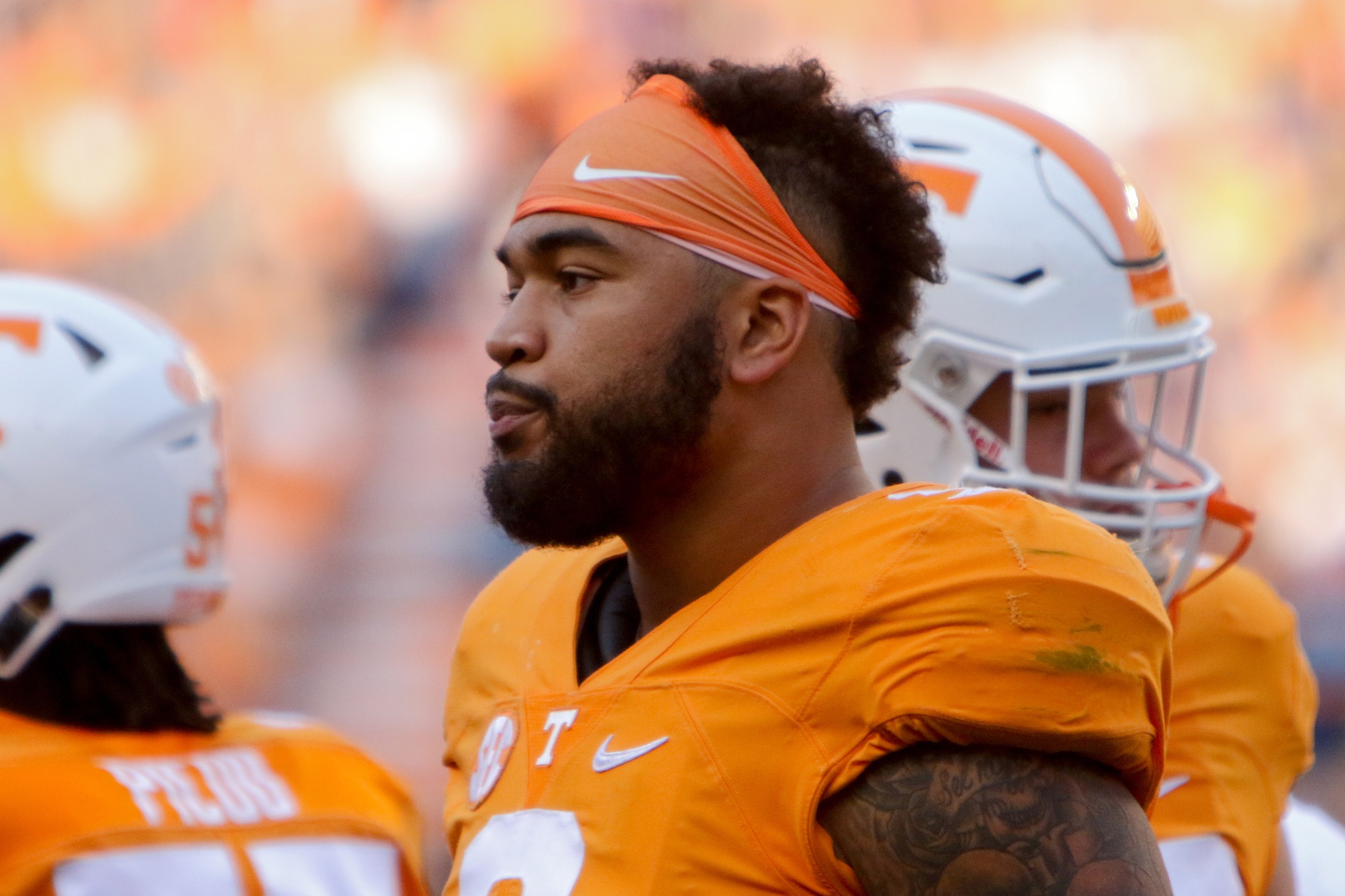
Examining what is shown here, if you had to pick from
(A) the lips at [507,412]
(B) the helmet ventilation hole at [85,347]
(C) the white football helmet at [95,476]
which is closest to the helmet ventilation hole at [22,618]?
(C) the white football helmet at [95,476]

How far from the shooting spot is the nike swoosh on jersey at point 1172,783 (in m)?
2.09

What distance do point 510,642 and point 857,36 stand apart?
8764 millimetres

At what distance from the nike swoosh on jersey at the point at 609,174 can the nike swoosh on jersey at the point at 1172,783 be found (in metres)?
1.09

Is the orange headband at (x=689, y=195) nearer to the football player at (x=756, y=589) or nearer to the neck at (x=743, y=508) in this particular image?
the football player at (x=756, y=589)

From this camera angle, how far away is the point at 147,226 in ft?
28.6

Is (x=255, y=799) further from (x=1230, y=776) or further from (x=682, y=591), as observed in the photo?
(x=1230, y=776)

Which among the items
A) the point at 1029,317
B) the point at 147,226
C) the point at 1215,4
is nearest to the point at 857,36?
the point at 1215,4

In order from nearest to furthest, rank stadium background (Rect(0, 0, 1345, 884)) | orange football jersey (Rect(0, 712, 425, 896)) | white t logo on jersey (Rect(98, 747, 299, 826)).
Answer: orange football jersey (Rect(0, 712, 425, 896)), white t logo on jersey (Rect(98, 747, 299, 826)), stadium background (Rect(0, 0, 1345, 884))

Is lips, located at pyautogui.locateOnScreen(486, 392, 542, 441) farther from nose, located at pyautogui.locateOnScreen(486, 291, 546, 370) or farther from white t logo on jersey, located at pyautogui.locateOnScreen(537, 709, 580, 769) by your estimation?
white t logo on jersey, located at pyautogui.locateOnScreen(537, 709, 580, 769)

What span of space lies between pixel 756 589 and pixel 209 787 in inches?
48.6

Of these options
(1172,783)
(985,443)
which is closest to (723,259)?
(985,443)

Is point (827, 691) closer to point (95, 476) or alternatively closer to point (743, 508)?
point (743, 508)

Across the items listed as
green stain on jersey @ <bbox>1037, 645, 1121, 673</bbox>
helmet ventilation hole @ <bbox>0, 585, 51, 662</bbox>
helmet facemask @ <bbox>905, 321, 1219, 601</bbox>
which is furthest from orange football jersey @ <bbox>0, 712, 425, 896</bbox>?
green stain on jersey @ <bbox>1037, 645, 1121, 673</bbox>

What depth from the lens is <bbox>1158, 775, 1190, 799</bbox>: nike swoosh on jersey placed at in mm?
2088
